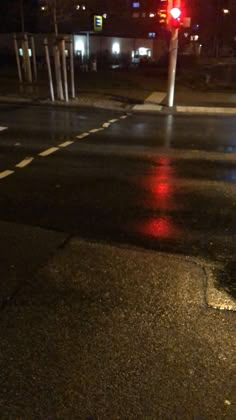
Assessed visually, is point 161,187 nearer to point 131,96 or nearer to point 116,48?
point 131,96

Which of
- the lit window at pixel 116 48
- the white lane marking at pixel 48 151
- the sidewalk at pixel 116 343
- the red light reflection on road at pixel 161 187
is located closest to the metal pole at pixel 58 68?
the white lane marking at pixel 48 151

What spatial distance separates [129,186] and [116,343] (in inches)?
159

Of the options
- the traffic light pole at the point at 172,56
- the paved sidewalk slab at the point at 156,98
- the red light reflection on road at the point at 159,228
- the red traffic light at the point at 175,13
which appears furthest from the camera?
the paved sidewalk slab at the point at 156,98

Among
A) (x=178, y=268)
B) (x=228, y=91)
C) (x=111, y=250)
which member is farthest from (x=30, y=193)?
(x=228, y=91)

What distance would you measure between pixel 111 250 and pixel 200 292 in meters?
1.17

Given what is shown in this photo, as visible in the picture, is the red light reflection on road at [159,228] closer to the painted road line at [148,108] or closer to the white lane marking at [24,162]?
the white lane marking at [24,162]

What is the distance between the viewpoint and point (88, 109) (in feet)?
56.5

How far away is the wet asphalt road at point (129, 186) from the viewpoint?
5.38m

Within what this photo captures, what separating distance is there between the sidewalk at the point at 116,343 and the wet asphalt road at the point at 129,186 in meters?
0.55

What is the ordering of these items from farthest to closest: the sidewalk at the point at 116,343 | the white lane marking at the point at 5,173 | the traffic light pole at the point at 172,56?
the traffic light pole at the point at 172,56 → the white lane marking at the point at 5,173 → the sidewalk at the point at 116,343

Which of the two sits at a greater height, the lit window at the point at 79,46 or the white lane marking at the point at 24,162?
the white lane marking at the point at 24,162

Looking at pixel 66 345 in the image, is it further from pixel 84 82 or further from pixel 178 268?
pixel 84 82

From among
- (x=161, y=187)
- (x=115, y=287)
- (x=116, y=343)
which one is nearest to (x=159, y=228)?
(x=115, y=287)

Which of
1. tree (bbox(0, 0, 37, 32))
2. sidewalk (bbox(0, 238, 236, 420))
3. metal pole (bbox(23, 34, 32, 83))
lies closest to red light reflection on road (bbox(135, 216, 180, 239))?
sidewalk (bbox(0, 238, 236, 420))
